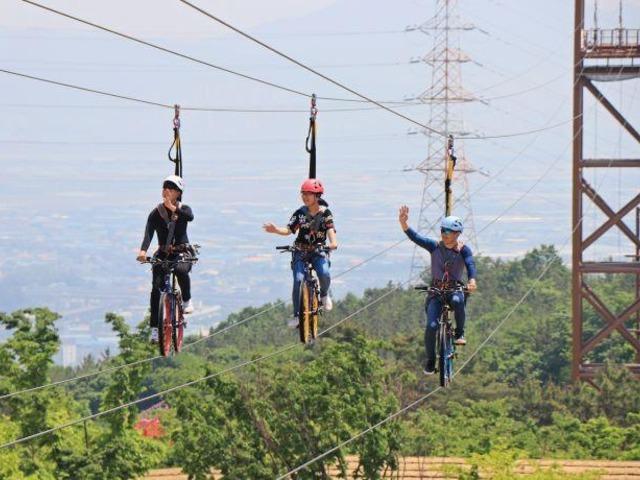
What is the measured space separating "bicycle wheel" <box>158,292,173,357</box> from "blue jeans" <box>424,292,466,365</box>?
3.77m

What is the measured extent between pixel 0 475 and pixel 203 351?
62.4 m

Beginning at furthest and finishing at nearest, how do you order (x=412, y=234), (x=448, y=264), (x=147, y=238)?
(x=448, y=264), (x=412, y=234), (x=147, y=238)

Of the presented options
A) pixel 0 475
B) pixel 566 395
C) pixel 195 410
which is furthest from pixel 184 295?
pixel 566 395

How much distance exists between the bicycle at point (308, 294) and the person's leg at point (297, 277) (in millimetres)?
45

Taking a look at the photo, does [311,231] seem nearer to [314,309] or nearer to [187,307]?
[314,309]

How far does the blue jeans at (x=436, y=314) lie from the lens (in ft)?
89.9

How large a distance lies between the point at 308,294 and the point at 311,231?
947 millimetres

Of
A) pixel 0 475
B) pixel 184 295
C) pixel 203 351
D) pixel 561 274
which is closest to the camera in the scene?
pixel 184 295

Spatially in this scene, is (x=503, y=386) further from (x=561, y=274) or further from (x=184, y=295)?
(x=184, y=295)

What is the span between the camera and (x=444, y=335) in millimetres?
27891

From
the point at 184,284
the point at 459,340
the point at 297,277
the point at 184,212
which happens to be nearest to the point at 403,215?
the point at 297,277

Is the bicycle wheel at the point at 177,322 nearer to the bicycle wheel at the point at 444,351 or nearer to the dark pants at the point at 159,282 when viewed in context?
the dark pants at the point at 159,282

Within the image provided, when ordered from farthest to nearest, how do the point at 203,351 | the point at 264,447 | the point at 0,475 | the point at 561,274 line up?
the point at 561,274, the point at 203,351, the point at 264,447, the point at 0,475

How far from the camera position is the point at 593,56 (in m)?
56.8
